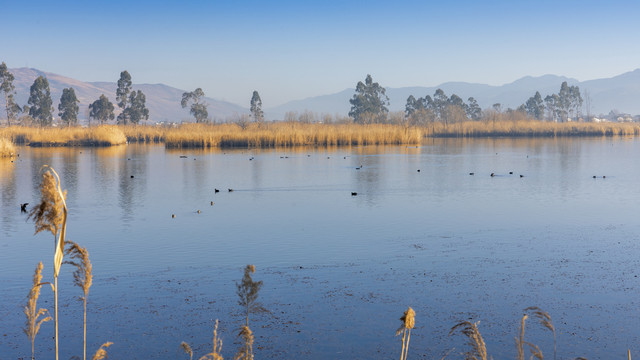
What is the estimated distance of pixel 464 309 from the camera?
31.9 ft

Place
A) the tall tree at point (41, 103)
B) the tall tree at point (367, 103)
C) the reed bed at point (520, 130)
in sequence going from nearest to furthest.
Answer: the reed bed at point (520, 130) → the tall tree at point (41, 103) → the tall tree at point (367, 103)

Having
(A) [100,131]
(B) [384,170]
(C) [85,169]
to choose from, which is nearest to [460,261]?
(B) [384,170]

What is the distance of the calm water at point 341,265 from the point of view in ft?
28.5

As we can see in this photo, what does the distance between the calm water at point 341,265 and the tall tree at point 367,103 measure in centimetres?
8138

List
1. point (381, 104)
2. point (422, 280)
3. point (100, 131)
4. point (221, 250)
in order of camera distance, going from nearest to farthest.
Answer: point (422, 280) < point (221, 250) < point (100, 131) < point (381, 104)

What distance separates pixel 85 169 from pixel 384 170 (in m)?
16.5

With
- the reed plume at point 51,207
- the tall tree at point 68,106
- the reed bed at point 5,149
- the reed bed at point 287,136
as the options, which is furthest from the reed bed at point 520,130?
the reed plume at point 51,207

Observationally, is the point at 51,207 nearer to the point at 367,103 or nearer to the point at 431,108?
the point at 367,103

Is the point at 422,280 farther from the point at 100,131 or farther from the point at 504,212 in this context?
the point at 100,131

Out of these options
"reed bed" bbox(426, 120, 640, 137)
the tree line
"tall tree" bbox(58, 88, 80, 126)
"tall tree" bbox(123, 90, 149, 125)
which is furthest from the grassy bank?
"tall tree" bbox(58, 88, 80, 126)

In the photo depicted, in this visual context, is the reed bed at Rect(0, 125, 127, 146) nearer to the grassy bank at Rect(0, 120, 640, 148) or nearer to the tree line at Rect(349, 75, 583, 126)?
the grassy bank at Rect(0, 120, 640, 148)

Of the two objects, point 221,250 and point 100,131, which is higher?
point 100,131

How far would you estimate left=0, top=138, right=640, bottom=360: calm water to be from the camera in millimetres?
8695

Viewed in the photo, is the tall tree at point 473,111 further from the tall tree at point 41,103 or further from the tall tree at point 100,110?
the tall tree at point 41,103
